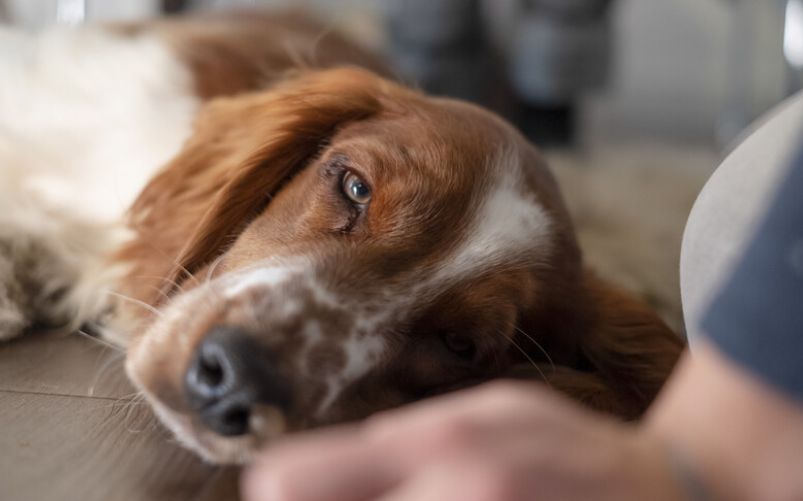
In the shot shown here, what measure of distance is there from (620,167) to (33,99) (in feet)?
7.33

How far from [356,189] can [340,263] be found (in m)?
0.17

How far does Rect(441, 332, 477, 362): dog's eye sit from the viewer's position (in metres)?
1.44

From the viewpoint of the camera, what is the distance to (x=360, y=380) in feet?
4.30

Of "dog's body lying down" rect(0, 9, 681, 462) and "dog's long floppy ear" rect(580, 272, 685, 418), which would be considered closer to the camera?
"dog's body lying down" rect(0, 9, 681, 462)

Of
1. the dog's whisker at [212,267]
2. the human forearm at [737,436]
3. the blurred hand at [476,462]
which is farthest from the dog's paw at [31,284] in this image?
the human forearm at [737,436]

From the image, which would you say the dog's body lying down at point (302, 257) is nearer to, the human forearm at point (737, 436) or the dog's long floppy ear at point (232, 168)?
the dog's long floppy ear at point (232, 168)

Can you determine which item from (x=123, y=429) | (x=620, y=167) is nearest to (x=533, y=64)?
(x=620, y=167)

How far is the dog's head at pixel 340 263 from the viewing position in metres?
1.18

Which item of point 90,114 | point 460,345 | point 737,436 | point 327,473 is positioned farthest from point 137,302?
point 737,436

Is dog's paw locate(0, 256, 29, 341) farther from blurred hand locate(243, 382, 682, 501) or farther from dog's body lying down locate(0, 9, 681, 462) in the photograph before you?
blurred hand locate(243, 382, 682, 501)

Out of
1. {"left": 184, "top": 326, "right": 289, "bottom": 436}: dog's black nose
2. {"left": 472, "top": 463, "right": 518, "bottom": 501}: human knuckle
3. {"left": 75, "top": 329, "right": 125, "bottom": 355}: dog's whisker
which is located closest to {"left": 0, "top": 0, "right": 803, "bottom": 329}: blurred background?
{"left": 75, "top": 329, "right": 125, "bottom": 355}: dog's whisker

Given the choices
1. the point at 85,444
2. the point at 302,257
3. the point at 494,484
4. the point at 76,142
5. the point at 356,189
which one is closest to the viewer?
the point at 494,484

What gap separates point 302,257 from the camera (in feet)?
4.48

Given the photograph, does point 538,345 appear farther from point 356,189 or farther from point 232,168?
point 232,168
